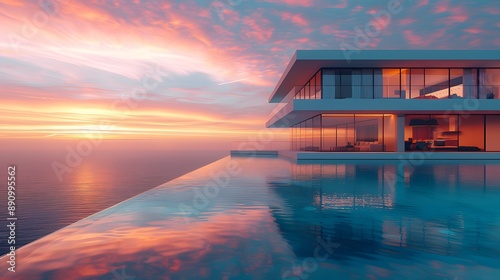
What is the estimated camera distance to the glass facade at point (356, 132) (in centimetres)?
2425

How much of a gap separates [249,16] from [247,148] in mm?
21231

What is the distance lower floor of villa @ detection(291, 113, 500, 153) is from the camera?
24391 mm

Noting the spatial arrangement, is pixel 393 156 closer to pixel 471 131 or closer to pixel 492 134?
pixel 471 131

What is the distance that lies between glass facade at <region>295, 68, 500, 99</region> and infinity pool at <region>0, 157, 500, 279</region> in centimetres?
1598

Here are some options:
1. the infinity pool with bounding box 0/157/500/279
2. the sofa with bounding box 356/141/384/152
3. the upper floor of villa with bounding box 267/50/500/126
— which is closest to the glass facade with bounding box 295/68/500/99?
the upper floor of villa with bounding box 267/50/500/126

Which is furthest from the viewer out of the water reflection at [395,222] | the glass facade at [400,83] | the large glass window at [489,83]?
the large glass window at [489,83]

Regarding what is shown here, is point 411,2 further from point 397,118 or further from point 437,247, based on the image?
point 437,247

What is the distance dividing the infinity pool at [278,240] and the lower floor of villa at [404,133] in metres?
16.4

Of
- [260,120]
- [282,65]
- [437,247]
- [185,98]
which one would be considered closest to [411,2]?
[282,65]

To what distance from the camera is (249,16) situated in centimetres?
1811

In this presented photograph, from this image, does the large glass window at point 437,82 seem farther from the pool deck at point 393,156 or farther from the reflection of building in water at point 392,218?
the reflection of building in water at point 392,218

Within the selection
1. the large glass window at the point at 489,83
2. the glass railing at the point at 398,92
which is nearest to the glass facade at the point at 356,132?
the glass railing at the point at 398,92

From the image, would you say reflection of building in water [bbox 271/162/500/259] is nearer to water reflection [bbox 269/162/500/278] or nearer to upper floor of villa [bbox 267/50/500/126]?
water reflection [bbox 269/162/500/278]

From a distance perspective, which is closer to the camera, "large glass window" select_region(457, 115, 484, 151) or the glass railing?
the glass railing
